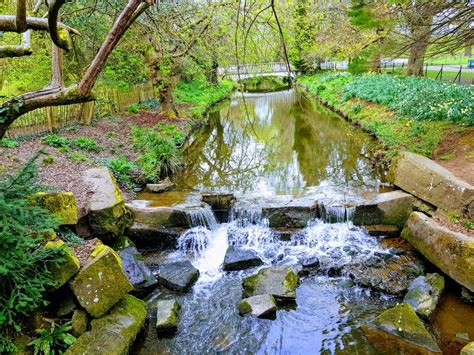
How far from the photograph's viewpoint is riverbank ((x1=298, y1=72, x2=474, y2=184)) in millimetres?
9648

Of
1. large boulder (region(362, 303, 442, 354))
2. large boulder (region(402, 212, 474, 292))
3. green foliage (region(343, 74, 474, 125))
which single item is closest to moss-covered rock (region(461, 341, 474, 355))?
large boulder (region(362, 303, 442, 354))

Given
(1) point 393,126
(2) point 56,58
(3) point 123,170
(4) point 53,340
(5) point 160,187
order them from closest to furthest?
(2) point 56,58 → (4) point 53,340 → (5) point 160,187 → (3) point 123,170 → (1) point 393,126

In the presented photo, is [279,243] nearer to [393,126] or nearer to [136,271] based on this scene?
[136,271]

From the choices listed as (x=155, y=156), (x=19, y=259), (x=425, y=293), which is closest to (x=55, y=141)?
Answer: (x=155, y=156)

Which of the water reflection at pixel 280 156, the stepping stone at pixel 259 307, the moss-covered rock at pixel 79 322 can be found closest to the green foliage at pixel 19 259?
the moss-covered rock at pixel 79 322

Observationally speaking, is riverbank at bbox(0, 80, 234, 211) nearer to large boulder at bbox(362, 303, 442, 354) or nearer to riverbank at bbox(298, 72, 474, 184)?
large boulder at bbox(362, 303, 442, 354)

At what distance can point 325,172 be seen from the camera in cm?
1132

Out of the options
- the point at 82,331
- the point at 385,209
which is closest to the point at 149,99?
the point at 385,209

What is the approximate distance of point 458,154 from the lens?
966 centimetres

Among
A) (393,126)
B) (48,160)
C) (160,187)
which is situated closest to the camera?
(48,160)

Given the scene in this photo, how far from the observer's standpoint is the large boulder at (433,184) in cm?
676

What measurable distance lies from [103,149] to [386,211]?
8.50 m

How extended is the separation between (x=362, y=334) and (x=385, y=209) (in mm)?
3638

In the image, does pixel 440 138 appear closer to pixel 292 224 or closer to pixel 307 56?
pixel 292 224
